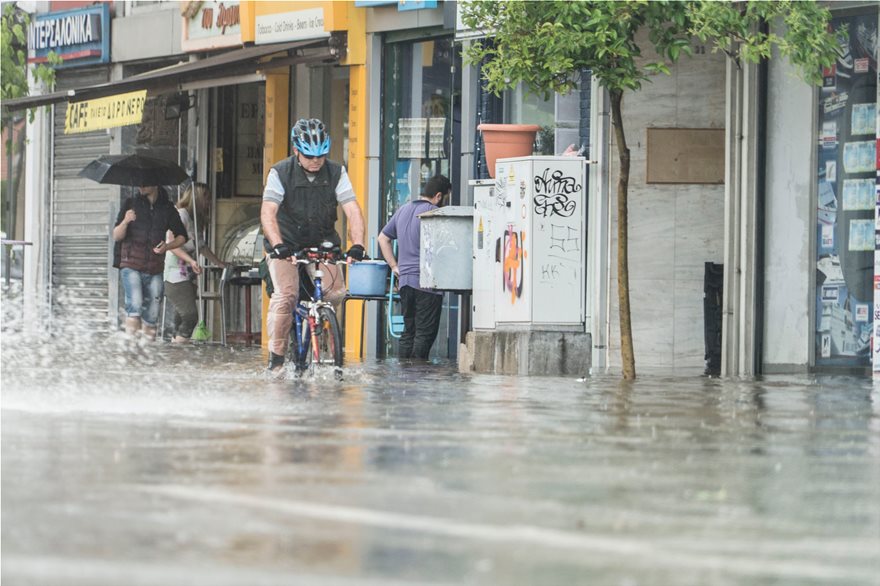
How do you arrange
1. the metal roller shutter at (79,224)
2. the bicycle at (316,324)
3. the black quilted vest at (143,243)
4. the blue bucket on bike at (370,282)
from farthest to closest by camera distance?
the metal roller shutter at (79,224) → the black quilted vest at (143,243) → the blue bucket on bike at (370,282) → the bicycle at (316,324)

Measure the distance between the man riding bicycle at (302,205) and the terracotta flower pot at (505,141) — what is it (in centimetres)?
418

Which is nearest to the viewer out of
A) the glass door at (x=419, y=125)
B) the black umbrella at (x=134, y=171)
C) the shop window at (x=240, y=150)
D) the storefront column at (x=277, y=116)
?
the glass door at (x=419, y=125)

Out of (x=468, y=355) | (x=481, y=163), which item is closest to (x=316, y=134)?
(x=468, y=355)

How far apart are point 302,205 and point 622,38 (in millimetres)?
3117

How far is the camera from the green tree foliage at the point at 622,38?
50.1 feet

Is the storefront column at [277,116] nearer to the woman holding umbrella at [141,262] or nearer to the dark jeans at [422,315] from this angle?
the woman holding umbrella at [141,262]

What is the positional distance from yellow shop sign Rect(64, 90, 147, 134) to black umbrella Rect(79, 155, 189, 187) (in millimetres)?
459

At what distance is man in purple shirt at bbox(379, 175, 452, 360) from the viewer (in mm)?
19750

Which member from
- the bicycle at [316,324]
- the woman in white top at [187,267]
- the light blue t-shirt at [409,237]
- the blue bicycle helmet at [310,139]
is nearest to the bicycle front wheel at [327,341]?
the bicycle at [316,324]

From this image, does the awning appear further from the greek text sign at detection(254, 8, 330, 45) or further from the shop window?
the shop window

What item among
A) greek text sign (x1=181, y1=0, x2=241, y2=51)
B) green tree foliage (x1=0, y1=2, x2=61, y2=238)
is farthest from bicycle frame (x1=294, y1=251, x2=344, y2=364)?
green tree foliage (x1=0, y1=2, x2=61, y2=238)

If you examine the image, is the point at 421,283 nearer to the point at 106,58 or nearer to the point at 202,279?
the point at 202,279

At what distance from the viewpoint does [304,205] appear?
1387 cm

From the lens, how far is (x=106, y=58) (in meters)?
28.3
